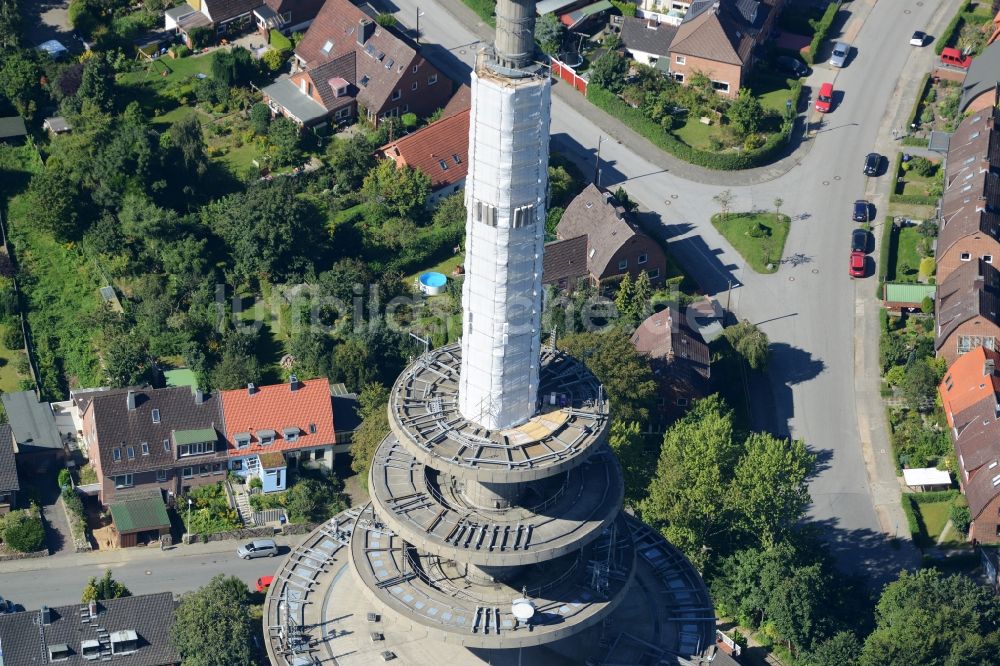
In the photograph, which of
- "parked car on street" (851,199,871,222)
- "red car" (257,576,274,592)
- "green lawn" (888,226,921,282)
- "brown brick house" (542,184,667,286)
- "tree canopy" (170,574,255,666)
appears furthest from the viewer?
"parked car on street" (851,199,871,222)

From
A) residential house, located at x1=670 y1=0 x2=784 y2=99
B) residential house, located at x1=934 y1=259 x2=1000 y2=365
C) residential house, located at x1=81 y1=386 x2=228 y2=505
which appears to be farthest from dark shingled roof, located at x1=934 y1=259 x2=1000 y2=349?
residential house, located at x1=81 y1=386 x2=228 y2=505

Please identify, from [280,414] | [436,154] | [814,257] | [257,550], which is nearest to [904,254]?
[814,257]

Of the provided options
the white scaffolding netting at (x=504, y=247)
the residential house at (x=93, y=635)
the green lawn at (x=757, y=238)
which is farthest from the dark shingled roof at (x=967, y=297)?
the residential house at (x=93, y=635)

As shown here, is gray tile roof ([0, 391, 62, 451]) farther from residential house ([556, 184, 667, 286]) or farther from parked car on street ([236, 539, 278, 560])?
residential house ([556, 184, 667, 286])

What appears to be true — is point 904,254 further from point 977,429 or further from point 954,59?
point 954,59

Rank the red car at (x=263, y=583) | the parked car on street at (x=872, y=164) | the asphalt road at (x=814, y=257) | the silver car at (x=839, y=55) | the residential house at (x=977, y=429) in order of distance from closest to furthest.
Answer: the red car at (x=263, y=583)
the residential house at (x=977, y=429)
the asphalt road at (x=814, y=257)
the parked car on street at (x=872, y=164)
the silver car at (x=839, y=55)

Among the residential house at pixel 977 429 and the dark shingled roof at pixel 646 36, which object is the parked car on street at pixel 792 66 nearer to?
the dark shingled roof at pixel 646 36

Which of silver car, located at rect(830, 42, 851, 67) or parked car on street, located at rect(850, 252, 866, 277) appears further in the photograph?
silver car, located at rect(830, 42, 851, 67)

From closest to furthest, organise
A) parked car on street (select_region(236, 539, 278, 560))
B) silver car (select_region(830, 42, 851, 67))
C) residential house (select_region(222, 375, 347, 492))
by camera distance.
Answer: parked car on street (select_region(236, 539, 278, 560)) < residential house (select_region(222, 375, 347, 492)) < silver car (select_region(830, 42, 851, 67))
